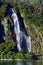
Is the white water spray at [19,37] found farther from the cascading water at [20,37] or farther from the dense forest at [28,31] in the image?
the dense forest at [28,31]

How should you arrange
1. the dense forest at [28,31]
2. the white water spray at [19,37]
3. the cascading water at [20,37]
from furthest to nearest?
the white water spray at [19,37] → the cascading water at [20,37] → the dense forest at [28,31]

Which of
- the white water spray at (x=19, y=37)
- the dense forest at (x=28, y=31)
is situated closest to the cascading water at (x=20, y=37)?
the white water spray at (x=19, y=37)

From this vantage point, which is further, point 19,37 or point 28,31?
point 28,31

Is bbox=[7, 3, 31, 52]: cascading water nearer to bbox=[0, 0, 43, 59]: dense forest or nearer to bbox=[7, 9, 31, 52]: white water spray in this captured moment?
bbox=[7, 9, 31, 52]: white water spray

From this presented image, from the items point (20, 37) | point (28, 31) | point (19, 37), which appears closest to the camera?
point (20, 37)

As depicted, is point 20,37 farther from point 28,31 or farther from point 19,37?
point 28,31

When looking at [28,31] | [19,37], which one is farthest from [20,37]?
[28,31]

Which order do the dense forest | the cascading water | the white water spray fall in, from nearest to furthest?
the dense forest < the cascading water < the white water spray

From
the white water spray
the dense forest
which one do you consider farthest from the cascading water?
the dense forest

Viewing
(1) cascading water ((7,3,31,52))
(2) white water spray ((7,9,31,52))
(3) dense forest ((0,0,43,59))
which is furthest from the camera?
(2) white water spray ((7,9,31,52))
